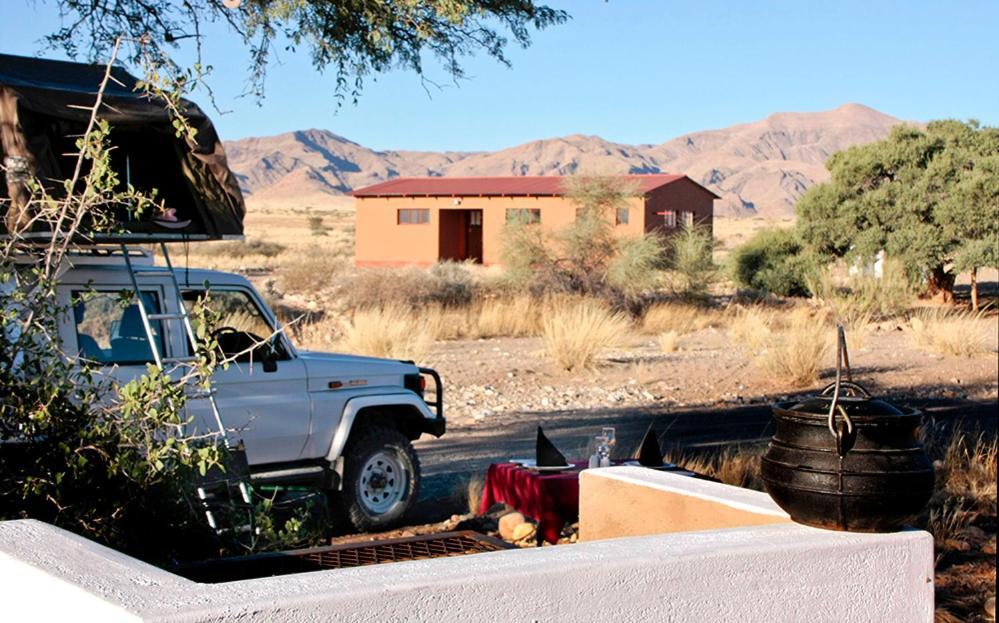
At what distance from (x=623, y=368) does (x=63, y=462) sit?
15.0 metres

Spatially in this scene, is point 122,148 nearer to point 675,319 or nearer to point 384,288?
point 675,319

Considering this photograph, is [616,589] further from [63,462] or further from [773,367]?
[773,367]

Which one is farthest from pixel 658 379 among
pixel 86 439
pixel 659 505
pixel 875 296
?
pixel 86 439

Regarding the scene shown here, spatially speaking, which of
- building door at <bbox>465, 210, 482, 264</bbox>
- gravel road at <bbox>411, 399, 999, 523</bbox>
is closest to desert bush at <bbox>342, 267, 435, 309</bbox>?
gravel road at <bbox>411, 399, 999, 523</bbox>

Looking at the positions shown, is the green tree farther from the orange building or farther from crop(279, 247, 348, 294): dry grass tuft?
crop(279, 247, 348, 294): dry grass tuft

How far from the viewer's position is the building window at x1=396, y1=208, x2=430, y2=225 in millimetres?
45312

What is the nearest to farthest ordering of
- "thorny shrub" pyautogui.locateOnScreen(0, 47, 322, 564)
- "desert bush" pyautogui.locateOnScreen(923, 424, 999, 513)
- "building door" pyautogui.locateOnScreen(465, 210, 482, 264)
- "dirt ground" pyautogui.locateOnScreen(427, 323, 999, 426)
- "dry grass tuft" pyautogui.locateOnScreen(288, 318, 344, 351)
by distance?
"thorny shrub" pyautogui.locateOnScreen(0, 47, 322, 564), "desert bush" pyautogui.locateOnScreen(923, 424, 999, 513), "dirt ground" pyautogui.locateOnScreen(427, 323, 999, 426), "dry grass tuft" pyautogui.locateOnScreen(288, 318, 344, 351), "building door" pyautogui.locateOnScreen(465, 210, 482, 264)

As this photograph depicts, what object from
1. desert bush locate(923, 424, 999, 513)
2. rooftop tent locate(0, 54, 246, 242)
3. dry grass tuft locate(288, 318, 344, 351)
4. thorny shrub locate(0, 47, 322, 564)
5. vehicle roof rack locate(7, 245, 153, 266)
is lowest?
desert bush locate(923, 424, 999, 513)

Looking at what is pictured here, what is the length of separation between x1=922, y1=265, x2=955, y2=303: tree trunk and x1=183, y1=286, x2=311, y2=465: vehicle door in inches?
941

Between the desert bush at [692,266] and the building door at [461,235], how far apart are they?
14.7m

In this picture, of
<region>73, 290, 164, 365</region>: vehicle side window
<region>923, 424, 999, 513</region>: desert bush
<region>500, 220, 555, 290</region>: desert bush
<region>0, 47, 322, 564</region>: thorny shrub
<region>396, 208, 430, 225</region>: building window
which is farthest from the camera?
<region>396, 208, 430, 225</region>: building window

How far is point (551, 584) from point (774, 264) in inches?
1160

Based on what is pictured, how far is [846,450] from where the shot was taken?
438 cm

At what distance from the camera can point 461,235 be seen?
153ft
